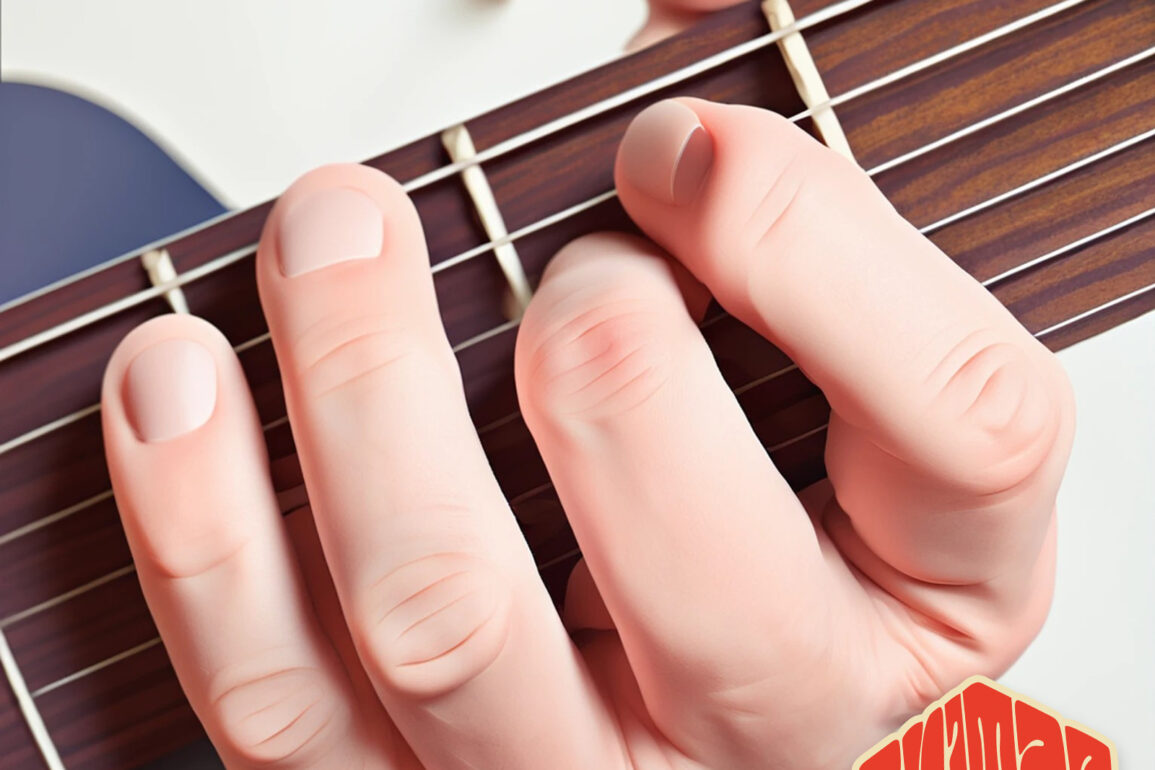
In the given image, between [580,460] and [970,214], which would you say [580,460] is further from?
[970,214]

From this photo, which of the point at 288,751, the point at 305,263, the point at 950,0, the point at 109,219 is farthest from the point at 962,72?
the point at 109,219

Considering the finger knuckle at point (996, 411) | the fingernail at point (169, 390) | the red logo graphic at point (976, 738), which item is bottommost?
the red logo graphic at point (976, 738)

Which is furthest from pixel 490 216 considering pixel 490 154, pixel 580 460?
pixel 580 460

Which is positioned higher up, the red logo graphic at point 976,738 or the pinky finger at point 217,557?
the pinky finger at point 217,557

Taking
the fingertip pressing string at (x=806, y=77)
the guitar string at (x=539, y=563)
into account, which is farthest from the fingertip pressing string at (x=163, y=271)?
the fingertip pressing string at (x=806, y=77)

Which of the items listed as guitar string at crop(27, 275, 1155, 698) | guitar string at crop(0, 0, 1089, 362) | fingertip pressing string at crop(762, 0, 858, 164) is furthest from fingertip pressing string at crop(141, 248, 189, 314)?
fingertip pressing string at crop(762, 0, 858, 164)

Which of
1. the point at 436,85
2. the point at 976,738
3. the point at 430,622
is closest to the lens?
the point at 430,622

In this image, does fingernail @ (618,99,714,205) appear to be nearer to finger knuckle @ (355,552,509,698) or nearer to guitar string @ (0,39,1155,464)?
guitar string @ (0,39,1155,464)

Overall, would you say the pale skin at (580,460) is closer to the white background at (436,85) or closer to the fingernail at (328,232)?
the fingernail at (328,232)
